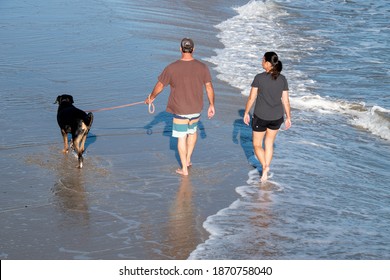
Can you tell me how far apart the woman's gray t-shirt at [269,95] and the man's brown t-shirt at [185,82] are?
0.65 meters

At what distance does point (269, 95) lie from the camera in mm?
9297

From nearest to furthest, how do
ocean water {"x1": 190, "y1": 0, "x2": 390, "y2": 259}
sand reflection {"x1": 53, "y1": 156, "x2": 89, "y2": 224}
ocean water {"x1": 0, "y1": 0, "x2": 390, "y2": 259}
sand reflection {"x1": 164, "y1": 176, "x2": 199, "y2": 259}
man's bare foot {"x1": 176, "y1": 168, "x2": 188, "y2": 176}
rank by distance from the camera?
sand reflection {"x1": 164, "y1": 176, "x2": 199, "y2": 259}, ocean water {"x1": 0, "y1": 0, "x2": 390, "y2": 259}, ocean water {"x1": 190, "y1": 0, "x2": 390, "y2": 259}, sand reflection {"x1": 53, "y1": 156, "x2": 89, "y2": 224}, man's bare foot {"x1": 176, "y1": 168, "x2": 188, "y2": 176}

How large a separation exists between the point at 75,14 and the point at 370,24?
10726 mm

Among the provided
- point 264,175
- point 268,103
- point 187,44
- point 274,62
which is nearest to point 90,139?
point 187,44

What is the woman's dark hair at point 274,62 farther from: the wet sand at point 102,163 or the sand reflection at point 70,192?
the sand reflection at point 70,192

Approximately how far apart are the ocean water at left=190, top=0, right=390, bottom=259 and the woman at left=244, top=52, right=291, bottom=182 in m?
0.46

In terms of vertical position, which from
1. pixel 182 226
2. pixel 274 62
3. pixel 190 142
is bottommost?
pixel 182 226

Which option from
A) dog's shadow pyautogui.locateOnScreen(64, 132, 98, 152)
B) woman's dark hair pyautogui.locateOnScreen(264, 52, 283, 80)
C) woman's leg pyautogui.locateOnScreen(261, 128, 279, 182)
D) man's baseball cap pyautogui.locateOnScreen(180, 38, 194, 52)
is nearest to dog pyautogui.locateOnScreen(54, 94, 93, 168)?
dog's shadow pyautogui.locateOnScreen(64, 132, 98, 152)

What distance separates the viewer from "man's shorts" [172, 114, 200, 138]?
950cm

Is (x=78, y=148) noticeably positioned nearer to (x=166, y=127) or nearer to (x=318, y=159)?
(x=166, y=127)

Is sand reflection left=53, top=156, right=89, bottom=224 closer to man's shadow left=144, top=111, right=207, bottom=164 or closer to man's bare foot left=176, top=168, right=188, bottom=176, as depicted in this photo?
man's bare foot left=176, top=168, right=188, bottom=176

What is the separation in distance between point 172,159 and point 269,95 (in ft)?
5.91

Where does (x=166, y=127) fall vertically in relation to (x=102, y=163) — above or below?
above

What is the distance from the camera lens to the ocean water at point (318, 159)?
7844mm
